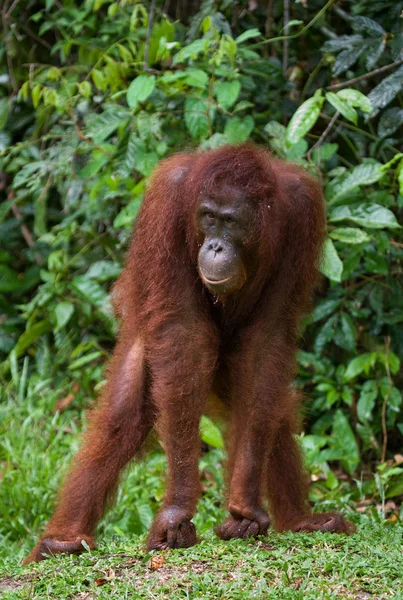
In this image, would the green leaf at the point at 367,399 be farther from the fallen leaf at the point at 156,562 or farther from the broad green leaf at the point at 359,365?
the fallen leaf at the point at 156,562

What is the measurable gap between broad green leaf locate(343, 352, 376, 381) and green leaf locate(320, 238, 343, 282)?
2.91 feet

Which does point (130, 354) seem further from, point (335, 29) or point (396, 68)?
point (335, 29)

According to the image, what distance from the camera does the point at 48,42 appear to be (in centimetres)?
676

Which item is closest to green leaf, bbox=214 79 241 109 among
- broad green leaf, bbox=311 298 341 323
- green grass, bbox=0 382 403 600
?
broad green leaf, bbox=311 298 341 323

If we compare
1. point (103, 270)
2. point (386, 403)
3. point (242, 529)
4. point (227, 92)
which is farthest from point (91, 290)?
point (242, 529)

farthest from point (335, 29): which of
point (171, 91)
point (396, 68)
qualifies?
point (171, 91)

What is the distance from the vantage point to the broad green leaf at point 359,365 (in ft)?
16.1

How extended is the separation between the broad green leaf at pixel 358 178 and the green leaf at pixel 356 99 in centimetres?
39

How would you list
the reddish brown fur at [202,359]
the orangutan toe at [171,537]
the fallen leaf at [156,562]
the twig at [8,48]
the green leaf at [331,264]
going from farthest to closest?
the twig at [8,48]
the green leaf at [331,264]
the reddish brown fur at [202,359]
the orangutan toe at [171,537]
the fallen leaf at [156,562]

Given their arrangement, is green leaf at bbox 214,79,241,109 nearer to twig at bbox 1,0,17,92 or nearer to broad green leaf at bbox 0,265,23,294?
twig at bbox 1,0,17,92

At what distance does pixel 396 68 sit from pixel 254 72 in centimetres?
74

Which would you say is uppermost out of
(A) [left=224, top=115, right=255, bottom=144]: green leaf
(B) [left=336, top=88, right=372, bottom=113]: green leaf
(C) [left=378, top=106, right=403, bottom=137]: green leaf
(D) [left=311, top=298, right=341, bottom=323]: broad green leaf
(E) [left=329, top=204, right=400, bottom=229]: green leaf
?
(B) [left=336, top=88, right=372, bottom=113]: green leaf

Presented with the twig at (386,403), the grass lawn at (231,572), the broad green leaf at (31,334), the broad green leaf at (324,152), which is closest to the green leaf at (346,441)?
the twig at (386,403)

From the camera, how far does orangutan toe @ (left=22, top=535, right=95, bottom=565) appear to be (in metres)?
3.32
